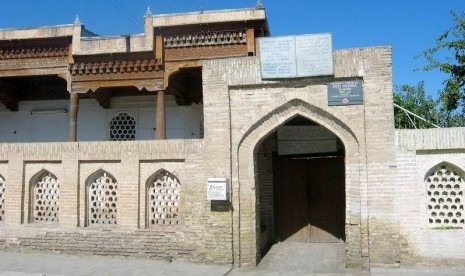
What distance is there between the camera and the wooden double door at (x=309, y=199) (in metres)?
9.05

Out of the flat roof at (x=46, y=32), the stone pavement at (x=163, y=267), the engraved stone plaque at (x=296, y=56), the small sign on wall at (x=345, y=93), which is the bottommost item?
the stone pavement at (x=163, y=267)

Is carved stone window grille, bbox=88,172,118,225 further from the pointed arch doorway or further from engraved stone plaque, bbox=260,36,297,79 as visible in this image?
engraved stone plaque, bbox=260,36,297,79

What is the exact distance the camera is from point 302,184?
923 cm

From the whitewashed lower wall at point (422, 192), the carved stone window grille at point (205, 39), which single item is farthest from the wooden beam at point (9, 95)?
the whitewashed lower wall at point (422, 192)

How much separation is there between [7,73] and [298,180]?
8.13 m

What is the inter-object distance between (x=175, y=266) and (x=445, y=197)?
424 centimetres

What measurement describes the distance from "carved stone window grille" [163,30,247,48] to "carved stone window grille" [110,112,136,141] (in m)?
3.42

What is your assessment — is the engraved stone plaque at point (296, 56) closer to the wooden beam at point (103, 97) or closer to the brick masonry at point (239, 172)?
the brick masonry at point (239, 172)

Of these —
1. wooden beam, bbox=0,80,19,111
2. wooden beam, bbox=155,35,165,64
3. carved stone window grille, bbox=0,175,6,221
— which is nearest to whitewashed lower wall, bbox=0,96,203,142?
wooden beam, bbox=0,80,19,111

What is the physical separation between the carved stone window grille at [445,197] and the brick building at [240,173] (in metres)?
0.02

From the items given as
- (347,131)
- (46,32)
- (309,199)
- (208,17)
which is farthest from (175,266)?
Result: (46,32)

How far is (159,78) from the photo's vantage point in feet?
36.8

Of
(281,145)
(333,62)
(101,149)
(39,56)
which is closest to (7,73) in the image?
(39,56)

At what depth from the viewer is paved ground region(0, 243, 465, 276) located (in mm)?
6793
